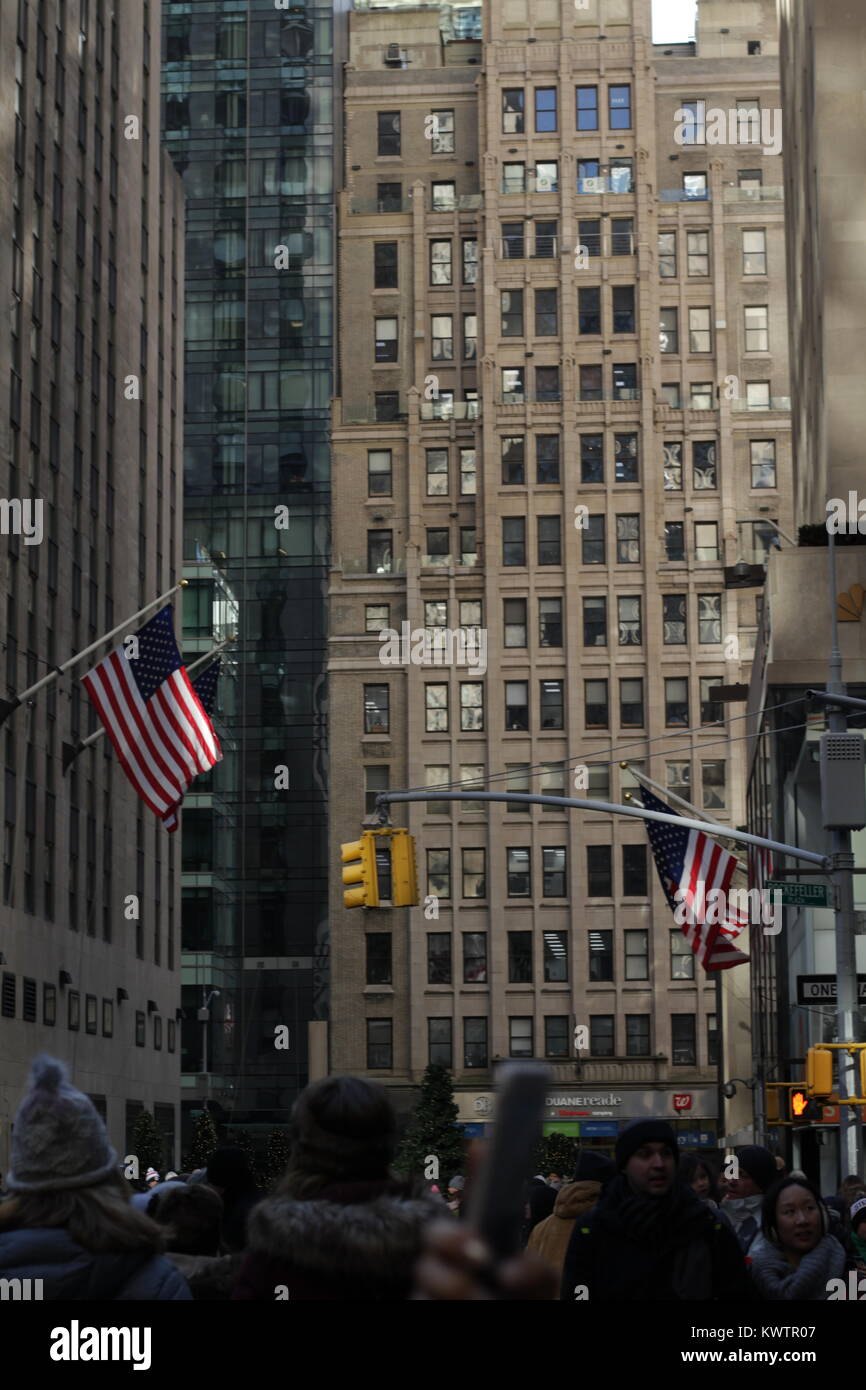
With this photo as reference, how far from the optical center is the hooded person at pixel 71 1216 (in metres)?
5.50

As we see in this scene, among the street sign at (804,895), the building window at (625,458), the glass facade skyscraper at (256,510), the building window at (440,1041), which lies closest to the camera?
the street sign at (804,895)

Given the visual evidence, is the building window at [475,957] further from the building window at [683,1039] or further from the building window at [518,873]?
the building window at [683,1039]

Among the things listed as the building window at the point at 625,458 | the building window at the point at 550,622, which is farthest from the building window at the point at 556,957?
the building window at the point at 625,458

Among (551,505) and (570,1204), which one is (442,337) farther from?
(570,1204)

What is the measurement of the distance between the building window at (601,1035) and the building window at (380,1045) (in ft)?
26.9

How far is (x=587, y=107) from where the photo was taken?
314 ft

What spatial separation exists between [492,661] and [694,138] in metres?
26.5

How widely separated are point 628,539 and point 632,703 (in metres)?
7.16

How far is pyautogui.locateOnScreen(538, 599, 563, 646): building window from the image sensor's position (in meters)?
90.6

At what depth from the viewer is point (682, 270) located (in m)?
94.3

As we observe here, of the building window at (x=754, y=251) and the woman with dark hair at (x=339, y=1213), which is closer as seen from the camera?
the woman with dark hair at (x=339, y=1213)

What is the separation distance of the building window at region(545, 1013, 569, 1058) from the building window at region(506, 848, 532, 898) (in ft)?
17.2

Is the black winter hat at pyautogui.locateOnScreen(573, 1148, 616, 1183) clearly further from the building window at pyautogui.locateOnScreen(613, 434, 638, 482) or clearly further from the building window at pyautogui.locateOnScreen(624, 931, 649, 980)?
the building window at pyautogui.locateOnScreen(613, 434, 638, 482)

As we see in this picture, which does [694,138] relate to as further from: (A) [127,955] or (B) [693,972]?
(A) [127,955]
